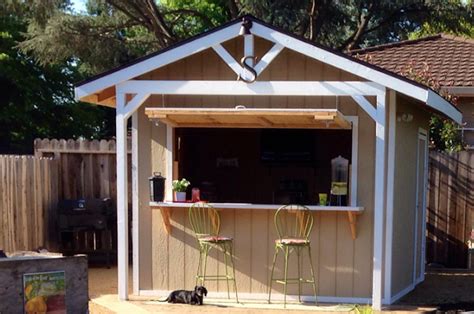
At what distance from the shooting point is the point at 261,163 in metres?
9.80

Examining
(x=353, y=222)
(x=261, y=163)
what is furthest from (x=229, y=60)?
(x=261, y=163)

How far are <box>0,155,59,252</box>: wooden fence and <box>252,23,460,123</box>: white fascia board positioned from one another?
3959mm

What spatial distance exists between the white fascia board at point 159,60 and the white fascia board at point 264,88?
0.64ft

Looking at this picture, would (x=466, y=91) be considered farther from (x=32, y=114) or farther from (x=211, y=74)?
(x=32, y=114)

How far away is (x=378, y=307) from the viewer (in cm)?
695

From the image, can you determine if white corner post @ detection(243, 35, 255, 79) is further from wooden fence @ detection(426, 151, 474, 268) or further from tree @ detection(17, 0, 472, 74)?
tree @ detection(17, 0, 472, 74)

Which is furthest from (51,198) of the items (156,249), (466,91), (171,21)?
(171,21)

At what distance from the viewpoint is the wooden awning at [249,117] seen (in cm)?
669

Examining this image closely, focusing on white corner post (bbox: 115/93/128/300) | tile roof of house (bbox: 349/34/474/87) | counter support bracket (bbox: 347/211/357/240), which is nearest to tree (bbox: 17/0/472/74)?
tile roof of house (bbox: 349/34/474/87)

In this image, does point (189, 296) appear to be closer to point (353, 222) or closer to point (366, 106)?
point (353, 222)

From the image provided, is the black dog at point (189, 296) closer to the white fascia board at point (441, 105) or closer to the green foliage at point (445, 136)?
the white fascia board at point (441, 105)

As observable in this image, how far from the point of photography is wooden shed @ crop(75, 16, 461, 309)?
23.0 ft

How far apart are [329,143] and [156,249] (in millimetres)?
3268

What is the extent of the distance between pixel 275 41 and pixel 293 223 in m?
2.00
